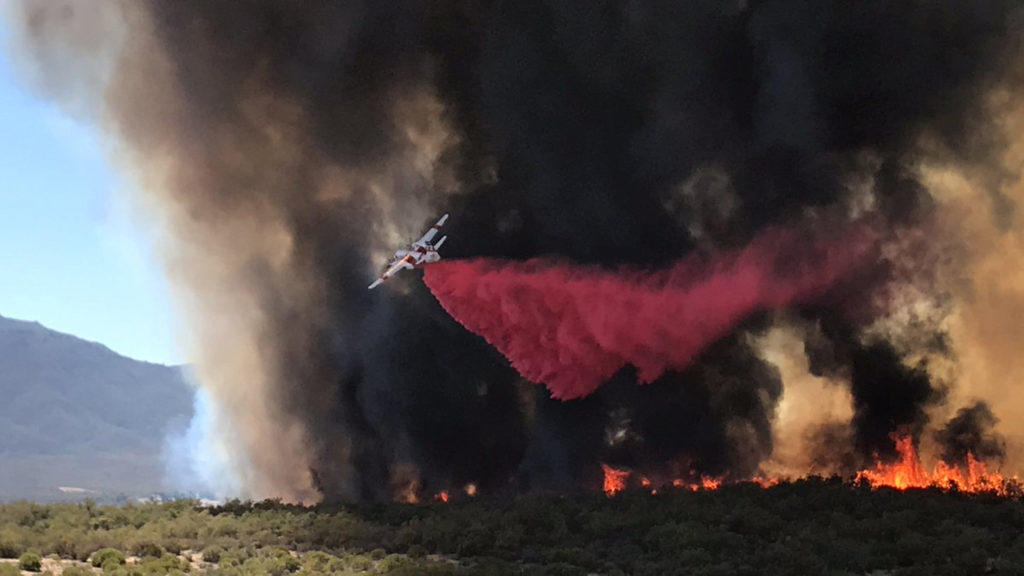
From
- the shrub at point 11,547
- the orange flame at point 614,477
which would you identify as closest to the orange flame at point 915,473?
the orange flame at point 614,477

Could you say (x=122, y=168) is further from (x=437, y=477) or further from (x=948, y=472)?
(x=948, y=472)

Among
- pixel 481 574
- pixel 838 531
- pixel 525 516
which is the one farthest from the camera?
pixel 525 516

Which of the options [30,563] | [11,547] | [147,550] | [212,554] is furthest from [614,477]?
[30,563]

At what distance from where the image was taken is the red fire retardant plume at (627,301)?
5469 cm

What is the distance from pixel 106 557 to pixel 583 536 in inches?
664

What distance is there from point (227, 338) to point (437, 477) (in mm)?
22657

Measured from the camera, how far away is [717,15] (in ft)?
192

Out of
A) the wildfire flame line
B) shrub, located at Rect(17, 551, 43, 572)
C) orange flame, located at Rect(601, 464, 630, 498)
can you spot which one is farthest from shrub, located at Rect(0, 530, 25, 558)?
orange flame, located at Rect(601, 464, 630, 498)

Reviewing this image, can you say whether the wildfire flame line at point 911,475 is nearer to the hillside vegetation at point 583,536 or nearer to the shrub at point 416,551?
the hillside vegetation at point 583,536

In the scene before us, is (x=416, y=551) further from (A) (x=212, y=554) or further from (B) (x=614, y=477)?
(B) (x=614, y=477)

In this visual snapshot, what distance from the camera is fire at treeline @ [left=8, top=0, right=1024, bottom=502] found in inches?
2140

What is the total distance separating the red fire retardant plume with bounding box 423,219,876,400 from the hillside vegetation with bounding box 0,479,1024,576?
1090cm

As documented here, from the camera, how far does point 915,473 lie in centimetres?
5194

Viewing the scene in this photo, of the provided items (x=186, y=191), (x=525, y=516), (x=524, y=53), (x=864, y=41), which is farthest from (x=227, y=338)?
(x=864, y=41)
